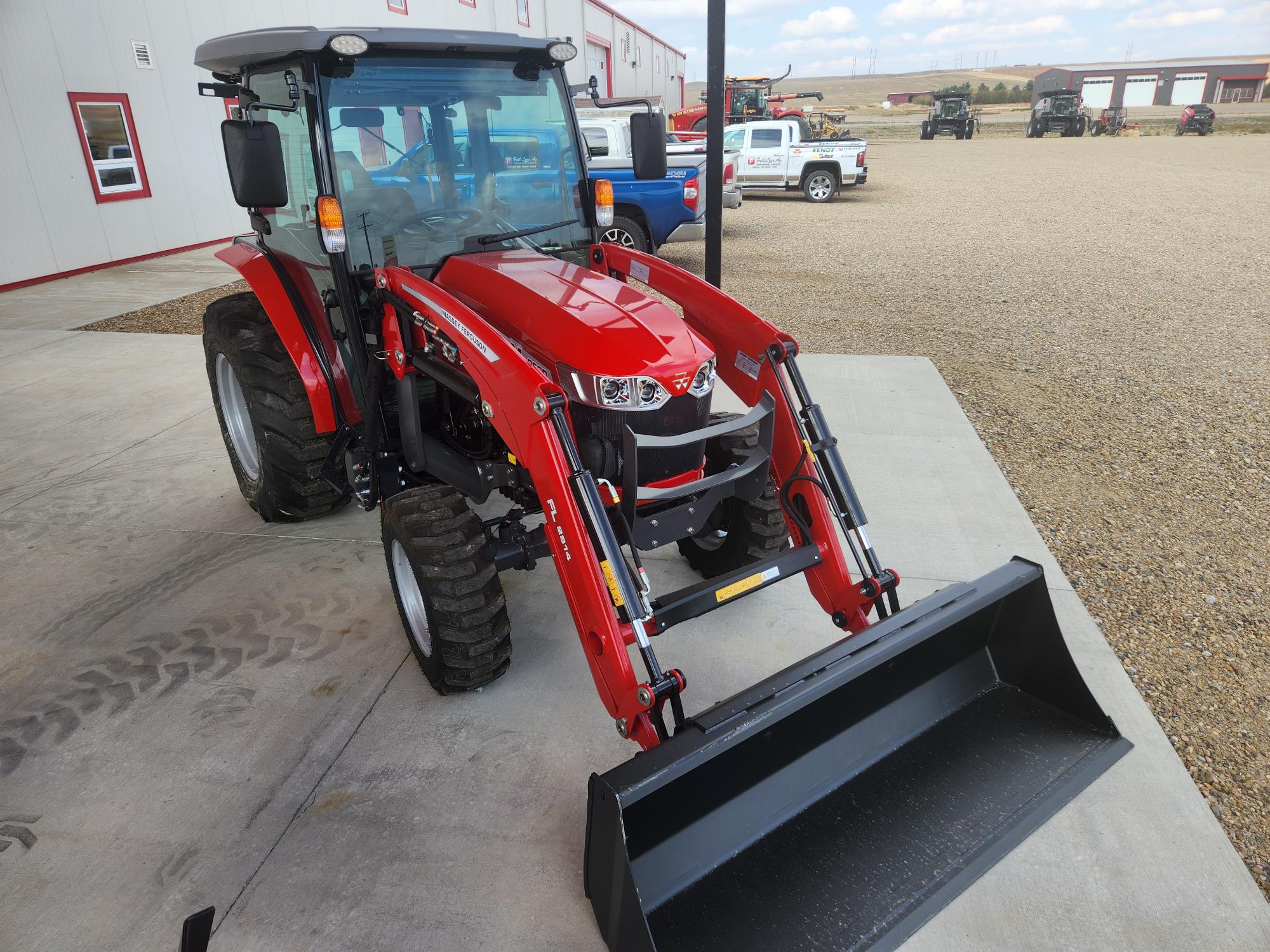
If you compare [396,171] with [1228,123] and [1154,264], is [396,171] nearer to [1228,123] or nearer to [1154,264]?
[1154,264]

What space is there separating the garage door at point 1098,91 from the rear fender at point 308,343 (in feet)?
238

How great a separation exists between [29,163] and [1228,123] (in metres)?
47.8

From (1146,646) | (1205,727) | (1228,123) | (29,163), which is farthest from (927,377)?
(1228,123)

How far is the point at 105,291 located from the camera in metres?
9.92

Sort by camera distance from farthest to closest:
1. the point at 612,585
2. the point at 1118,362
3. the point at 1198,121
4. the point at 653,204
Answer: the point at 1198,121 → the point at 653,204 → the point at 1118,362 → the point at 612,585

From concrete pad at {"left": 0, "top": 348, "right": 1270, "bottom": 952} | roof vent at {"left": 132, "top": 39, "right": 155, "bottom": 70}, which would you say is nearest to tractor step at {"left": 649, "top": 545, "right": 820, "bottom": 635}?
concrete pad at {"left": 0, "top": 348, "right": 1270, "bottom": 952}

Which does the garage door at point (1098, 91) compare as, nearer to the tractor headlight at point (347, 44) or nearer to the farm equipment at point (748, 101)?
the farm equipment at point (748, 101)

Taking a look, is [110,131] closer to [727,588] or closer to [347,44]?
[347,44]

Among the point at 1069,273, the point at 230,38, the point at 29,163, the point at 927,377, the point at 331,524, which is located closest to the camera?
the point at 230,38

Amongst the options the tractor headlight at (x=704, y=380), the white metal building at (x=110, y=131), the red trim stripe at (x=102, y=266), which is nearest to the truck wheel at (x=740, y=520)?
the tractor headlight at (x=704, y=380)

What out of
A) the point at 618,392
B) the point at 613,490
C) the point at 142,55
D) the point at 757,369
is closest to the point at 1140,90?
the point at 142,55

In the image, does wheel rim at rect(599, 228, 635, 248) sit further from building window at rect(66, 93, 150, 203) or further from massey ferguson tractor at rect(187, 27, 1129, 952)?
massey ferguson tractor at rect(187, 27, 1129, 952)

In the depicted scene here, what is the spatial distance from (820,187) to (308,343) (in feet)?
49.3

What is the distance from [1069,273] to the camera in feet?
34.9
